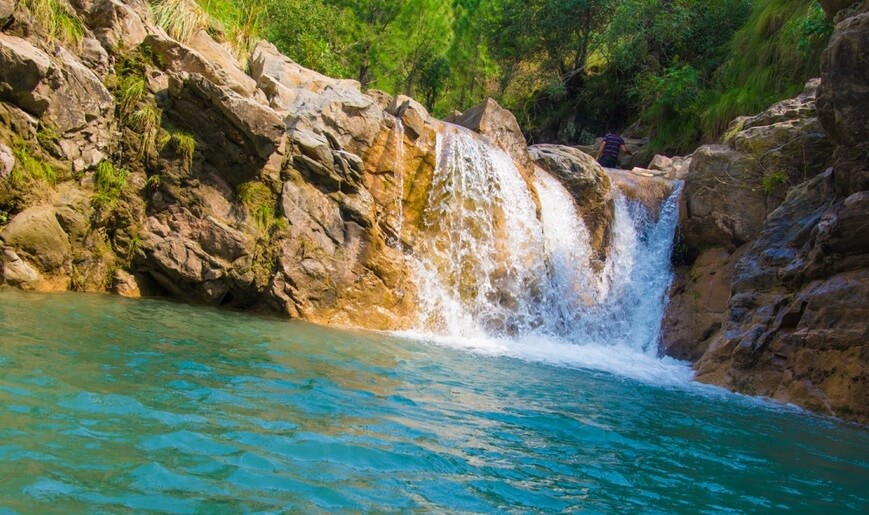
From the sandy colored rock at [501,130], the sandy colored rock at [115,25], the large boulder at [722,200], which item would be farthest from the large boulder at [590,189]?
→ the sandy colored rock at [115,25]

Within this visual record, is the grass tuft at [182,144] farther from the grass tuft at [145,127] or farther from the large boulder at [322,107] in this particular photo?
the large boulder at [322,107]

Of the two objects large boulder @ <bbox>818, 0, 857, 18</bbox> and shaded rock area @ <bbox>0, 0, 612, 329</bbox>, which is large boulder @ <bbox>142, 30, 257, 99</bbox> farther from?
large boulder @ <bbox>818, 0, 857, 18</bbox>

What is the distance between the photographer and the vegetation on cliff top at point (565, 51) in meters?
15.0

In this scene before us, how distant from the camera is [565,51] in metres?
24.0

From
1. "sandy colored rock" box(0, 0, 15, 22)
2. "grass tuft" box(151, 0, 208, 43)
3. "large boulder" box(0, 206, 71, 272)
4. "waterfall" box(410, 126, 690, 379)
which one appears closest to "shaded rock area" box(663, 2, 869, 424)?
"waterfall" box(410, 126, 690, 379)

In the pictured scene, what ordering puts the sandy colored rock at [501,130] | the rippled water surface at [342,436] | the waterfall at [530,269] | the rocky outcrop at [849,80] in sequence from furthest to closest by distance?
the sandy colored rock at [501,130], the waterfall at [530,269], the rocky outcrop at [849,80], the rippled water surface at [342,436]

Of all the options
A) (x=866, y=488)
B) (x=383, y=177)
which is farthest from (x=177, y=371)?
(x=383, y=177)

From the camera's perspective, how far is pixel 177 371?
4633 millimetres

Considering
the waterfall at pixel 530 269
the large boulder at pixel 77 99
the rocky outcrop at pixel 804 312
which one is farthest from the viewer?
the waterfall at pixel 530 269

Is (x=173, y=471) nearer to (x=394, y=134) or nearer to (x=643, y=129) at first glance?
(x=394, y=134)

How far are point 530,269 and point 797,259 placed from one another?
14.3ft

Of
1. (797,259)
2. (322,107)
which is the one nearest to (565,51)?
(322,107)

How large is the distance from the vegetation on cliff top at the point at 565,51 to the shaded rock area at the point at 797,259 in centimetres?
277

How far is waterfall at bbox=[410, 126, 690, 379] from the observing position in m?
10.7
